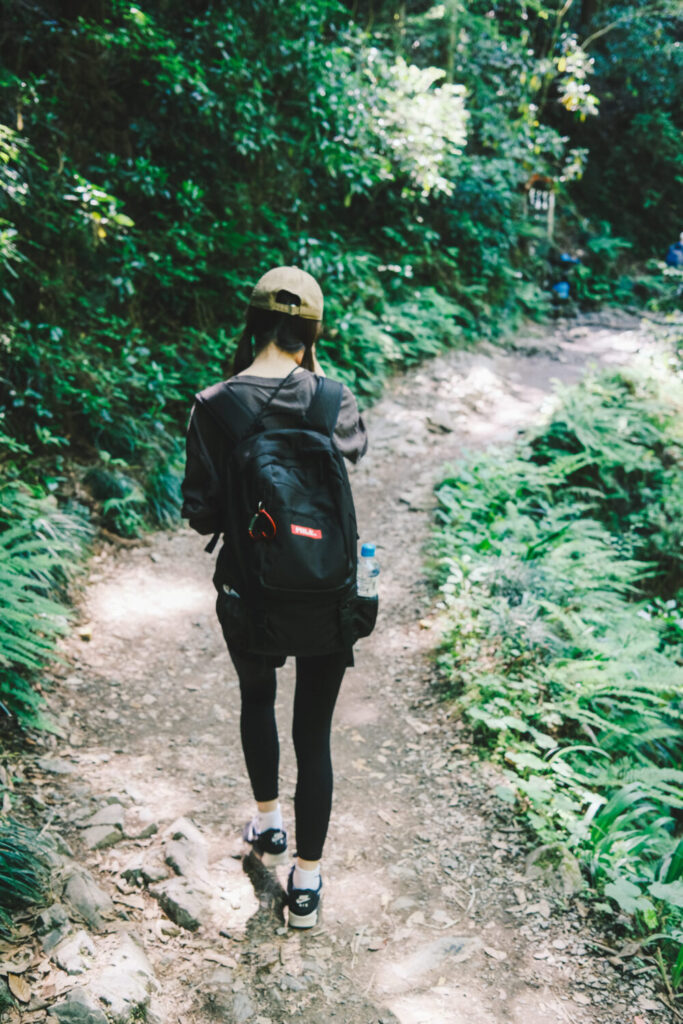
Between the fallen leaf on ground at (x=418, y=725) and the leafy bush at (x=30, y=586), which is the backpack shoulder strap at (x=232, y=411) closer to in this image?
the leafy bush at (x=30, y=586)

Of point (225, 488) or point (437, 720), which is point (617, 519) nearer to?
point (437, 720)

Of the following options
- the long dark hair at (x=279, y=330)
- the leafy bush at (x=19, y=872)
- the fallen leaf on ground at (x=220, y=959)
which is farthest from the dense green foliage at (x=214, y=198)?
the fallen leaf on ground at (x=220, y=959)

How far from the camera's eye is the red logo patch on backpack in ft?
7.14

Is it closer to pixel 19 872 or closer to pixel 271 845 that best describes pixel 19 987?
pixel 19 872

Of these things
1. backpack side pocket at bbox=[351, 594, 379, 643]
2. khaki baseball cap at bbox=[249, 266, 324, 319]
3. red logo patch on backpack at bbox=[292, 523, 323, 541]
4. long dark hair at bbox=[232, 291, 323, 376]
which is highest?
khaki baseball cap at bbox=[249, 266, 324, 319]

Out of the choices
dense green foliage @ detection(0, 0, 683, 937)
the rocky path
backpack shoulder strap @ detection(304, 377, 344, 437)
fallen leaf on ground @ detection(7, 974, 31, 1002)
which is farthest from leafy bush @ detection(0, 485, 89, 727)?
backpack shoulder strap @ detection(304, 377, 344, 437)

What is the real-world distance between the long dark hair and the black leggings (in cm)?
113

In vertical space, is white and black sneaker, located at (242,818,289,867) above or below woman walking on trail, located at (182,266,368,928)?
below

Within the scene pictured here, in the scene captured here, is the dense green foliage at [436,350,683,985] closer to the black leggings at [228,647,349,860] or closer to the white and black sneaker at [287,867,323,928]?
the white and black sneaker at [287,867,323,928]

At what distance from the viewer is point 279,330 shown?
92.7 inches

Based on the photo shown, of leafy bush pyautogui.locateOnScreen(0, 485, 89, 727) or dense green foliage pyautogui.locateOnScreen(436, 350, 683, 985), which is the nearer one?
dense green foliage pyautogui.locateOnScreen(436, 350, 683, 985)

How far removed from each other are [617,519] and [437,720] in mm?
4690

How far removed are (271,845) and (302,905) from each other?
335 mm

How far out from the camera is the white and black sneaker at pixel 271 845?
2.98 metres
